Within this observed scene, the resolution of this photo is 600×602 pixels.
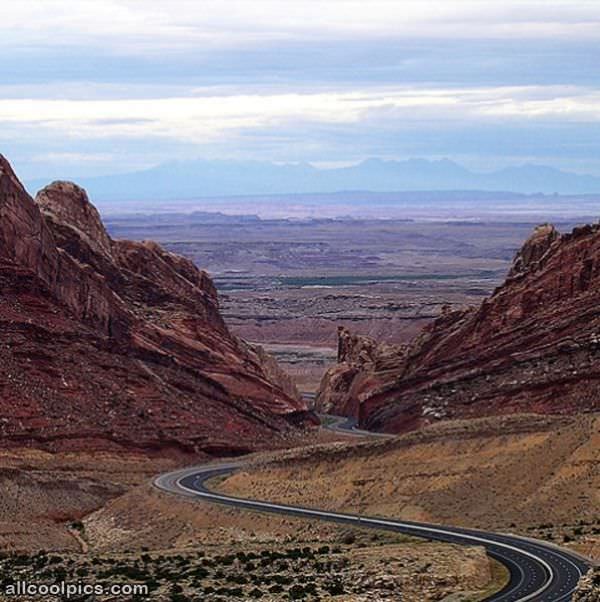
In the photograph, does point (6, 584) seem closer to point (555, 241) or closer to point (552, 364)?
point (552, 364)

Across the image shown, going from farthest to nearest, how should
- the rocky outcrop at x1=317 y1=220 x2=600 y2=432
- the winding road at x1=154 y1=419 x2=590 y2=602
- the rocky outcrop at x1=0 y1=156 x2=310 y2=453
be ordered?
the rocky outcrop at x1=317 y1=220 x2=600 y2=432
the rocky outcrop at x1=0 y1=156 x2=310 y2=453
the winding road at x1=154 y1=419 x2=590 y2=602

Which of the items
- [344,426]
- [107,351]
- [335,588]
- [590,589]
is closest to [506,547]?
[335,588]

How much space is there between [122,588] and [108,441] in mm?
46500

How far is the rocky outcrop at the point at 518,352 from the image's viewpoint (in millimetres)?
98750

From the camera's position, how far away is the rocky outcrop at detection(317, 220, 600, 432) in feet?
324

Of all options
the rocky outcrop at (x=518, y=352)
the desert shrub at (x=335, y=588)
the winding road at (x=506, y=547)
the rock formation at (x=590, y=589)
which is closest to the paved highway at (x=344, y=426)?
the rocky outcrop at (x=518, y=352)

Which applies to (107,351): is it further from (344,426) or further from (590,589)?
(590,589)

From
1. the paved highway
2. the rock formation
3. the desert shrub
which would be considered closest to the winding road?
the desert shrub

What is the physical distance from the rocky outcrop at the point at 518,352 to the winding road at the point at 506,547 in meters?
23.0

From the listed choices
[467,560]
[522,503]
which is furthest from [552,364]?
[467,560]

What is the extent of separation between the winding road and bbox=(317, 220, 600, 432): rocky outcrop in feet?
75.5

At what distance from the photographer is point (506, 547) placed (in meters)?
58.6

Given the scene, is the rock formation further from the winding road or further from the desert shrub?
the desert shrub

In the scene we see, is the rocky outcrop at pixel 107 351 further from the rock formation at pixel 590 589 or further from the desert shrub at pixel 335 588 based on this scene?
the rock formation at pixel 590 589
